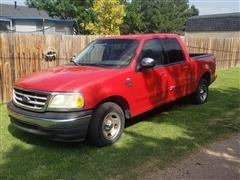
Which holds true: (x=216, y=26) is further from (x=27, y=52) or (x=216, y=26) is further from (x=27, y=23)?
(x=27, y=52)

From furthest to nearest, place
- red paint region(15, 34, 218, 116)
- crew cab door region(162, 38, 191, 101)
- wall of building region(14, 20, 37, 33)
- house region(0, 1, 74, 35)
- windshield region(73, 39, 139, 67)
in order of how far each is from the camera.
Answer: wall of building region(14, 20, 37, 33) → house region(0, 1, 74, 35) → crew cab door region(162, 38, 191, 101) → windshield region(73, 39, 139, 67) → red paint region(15, 34, 218, 116)

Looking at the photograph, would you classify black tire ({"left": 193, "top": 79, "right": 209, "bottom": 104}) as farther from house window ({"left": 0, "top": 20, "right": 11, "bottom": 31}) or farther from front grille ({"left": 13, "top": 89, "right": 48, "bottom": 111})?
house window ({"left": 0, "top": 20, "right": 11, "bottom": 31})

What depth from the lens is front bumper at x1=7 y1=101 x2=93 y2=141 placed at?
4.88 metres

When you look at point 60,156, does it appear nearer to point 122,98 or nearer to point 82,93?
point 82,93

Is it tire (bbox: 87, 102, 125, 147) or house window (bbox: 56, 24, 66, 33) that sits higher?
house window (bbox: 56, 24, 66, 33)

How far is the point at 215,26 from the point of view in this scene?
41.3m

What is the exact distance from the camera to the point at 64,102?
4.96 metres

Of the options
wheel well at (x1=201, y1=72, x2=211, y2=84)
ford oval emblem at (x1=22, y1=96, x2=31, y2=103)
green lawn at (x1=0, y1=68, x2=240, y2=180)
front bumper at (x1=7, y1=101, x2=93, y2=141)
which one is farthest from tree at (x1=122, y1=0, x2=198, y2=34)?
front bumper at (x1=7, y1=101, x2=93, y2=141)

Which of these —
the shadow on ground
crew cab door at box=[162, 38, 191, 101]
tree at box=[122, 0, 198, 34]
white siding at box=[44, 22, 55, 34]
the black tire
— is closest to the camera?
the shadow on ground

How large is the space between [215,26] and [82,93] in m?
39.2

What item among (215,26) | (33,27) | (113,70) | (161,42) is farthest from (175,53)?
(215,26)

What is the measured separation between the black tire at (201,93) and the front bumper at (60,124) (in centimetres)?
399

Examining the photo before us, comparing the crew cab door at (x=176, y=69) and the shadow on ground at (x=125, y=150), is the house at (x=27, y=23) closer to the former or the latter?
the crew cab door at (x=176, y=69)

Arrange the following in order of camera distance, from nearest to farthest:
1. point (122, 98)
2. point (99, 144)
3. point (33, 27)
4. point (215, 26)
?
1. point (99, 144)
2. point (122, 98)
3. point (33, 27)
4. point (215, 26)
